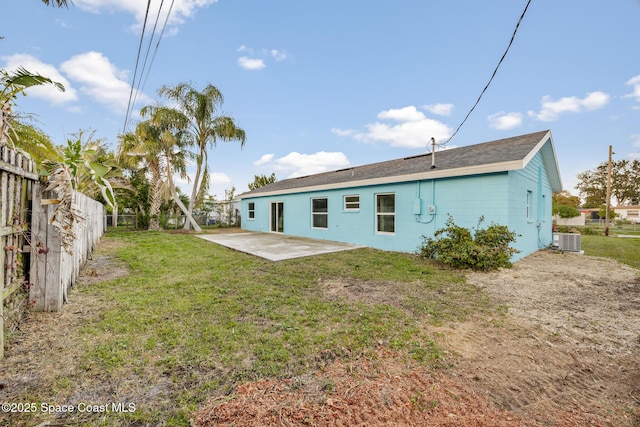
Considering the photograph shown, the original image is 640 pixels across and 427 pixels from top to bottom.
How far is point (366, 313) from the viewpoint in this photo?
143 inches

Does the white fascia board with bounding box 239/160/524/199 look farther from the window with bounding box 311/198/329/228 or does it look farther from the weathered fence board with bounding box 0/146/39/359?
the weathered fence board with bounding box 0/146/39/359

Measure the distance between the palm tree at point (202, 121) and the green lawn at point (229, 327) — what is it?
11.5m

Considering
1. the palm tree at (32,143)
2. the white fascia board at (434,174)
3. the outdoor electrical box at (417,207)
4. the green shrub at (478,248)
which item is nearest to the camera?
the palm tree at (32,143)

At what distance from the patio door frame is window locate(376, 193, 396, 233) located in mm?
6255

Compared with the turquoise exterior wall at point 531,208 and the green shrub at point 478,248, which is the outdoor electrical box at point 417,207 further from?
the turquoise exterior wall at point 531,208

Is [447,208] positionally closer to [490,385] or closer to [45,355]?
[490,385]

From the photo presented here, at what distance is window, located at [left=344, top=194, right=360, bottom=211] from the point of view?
1029 centimetres

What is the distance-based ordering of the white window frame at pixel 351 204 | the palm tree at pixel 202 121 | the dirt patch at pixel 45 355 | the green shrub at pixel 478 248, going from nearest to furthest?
the dirt patch at pixel 45 355, the green shrub at pixel 478 248, the white window frame at pixel 351 204, the palm tree at pixel 202 121

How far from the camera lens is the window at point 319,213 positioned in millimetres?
11703

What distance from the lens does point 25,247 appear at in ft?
10.0

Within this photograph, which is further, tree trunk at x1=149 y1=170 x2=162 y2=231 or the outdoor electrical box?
tree trunk at x1=149 y1=170 x2=162 y2=231

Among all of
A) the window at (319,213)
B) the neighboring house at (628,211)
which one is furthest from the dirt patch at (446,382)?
the neighboring house at (628,211)

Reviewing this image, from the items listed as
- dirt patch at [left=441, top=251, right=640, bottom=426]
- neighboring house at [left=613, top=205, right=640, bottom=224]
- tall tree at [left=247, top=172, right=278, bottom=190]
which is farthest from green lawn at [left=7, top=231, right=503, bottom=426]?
neighboring house at [left=613, top=205, right=640, bottom=224]

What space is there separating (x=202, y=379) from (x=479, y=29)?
912 centimetres
